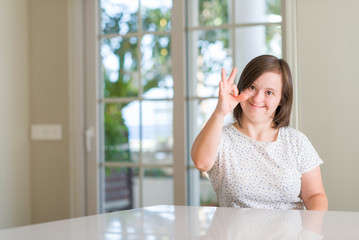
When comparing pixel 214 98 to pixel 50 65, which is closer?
pixel 214 98

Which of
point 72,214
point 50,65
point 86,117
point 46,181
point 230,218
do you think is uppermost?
point 50,65

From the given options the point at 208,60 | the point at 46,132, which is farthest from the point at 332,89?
the point at 46,132

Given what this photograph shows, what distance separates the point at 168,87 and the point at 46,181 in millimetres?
1126

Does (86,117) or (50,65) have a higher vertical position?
(50,65)

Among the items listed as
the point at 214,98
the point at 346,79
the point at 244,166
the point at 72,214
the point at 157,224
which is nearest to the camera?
the point at 157,224

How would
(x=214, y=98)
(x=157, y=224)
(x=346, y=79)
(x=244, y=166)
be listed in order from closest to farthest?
(x=157, y=224) < (x=244, y=166) < (x=346, y=79) < (x=214, y=98)

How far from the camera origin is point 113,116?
352cm

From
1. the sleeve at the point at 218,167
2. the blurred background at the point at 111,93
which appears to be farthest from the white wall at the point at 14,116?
the sleeve at the point at 218,167

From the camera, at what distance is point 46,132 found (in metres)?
3.53

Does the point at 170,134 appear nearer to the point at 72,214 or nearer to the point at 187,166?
the point at 187,166

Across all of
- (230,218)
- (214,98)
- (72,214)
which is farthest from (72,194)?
(230,218)

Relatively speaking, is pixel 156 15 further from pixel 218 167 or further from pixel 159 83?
pixel 218 167

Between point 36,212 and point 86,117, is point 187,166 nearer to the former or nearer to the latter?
point 86,117

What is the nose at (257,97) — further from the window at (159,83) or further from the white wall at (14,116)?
the white wall at (14,116)
